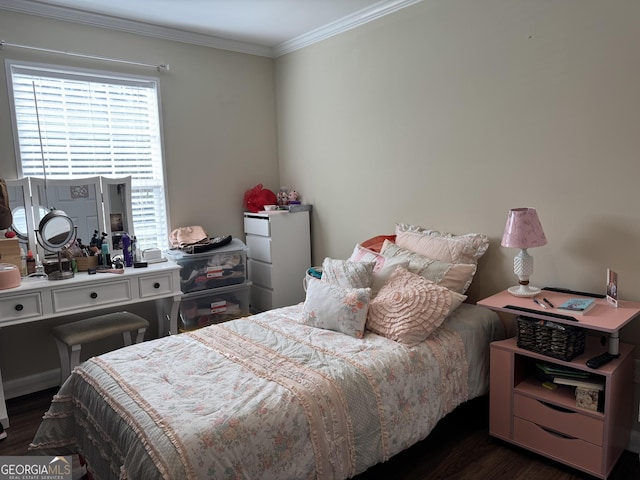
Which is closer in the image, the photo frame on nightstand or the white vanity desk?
the photo frame on nightstand

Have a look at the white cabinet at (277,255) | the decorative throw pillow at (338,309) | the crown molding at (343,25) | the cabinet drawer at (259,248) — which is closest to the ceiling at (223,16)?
the crown molding at (343,25)

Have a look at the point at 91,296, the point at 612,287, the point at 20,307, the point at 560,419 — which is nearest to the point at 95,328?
the point at 91,296

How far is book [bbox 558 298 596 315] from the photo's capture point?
6.90ft

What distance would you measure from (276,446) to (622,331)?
1.83 meters

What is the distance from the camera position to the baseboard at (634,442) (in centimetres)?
228

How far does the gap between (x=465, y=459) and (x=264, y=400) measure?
3.83ft

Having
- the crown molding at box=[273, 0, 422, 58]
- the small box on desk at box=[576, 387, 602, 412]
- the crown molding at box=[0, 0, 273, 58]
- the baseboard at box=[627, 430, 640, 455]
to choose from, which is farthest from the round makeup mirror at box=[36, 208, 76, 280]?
the baseboard at box=[627, 430, 640, 455]

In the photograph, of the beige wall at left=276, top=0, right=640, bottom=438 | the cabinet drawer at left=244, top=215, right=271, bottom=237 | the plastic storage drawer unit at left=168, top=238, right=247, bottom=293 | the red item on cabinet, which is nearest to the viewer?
the beige wall at left=276, top=0, right=640, bottom=438

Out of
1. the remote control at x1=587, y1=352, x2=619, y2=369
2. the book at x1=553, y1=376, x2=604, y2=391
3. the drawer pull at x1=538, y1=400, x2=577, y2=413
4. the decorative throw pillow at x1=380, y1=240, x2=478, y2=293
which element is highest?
the decorative throw pillow at x1=380, y1=240, x2=478, y2=293

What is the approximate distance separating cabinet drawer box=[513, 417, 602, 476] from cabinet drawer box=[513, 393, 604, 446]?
3 cm

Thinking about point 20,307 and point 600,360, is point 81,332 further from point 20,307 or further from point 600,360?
point 600,360

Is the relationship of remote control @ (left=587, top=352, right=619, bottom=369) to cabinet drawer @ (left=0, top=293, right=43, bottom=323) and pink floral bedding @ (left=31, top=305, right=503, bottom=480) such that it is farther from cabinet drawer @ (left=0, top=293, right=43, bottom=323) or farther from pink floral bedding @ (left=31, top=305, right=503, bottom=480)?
cabinet drawer @ (left=0, top=293, right=43, bottom=323)

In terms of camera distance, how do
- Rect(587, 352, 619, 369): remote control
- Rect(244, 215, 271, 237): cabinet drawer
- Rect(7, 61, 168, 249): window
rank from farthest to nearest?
Rect(244, 215, 271, 237): cabinet drawer
Rect(7, 61, 168, 249): window
Rect(587, 352, 619, 369): remote control

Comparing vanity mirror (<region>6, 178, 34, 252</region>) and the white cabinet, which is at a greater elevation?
vanity mirror (<region>6, 178, 34, 252</region>)
